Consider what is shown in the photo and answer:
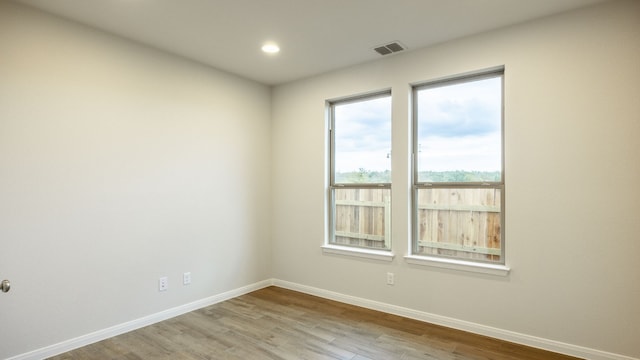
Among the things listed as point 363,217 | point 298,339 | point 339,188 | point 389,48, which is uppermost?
point 389,48

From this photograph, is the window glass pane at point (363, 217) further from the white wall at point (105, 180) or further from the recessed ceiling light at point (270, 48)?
the recessed ceiling light at point (270, 48)

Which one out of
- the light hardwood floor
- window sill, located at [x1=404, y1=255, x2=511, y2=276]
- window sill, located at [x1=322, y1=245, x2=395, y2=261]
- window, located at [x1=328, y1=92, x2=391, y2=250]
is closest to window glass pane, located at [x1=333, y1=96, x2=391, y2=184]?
window, located at [x1=328, y1=92, x2=391, y2=250]

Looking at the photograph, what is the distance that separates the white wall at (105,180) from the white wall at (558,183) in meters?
2.03

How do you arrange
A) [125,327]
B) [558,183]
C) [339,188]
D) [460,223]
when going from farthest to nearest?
[339,188] → [460,223] → [125,327] → [558,183]

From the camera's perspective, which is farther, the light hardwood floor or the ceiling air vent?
the ceiling air vent

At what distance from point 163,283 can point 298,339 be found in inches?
58.1

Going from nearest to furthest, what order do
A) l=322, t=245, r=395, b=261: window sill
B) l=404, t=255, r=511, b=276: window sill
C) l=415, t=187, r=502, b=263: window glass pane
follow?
l=404, t=255, r=511, b=276: window sill → l=415, t=187, r=502, b=263: window glass pane → l=322, t=245, r=395, b=261: window sill

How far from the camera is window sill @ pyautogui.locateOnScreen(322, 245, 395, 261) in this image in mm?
3521

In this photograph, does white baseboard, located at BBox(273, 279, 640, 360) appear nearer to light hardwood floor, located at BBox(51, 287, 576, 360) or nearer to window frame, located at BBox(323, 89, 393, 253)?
light hardwood floor, located at BBox(51, 287, 576, 360)

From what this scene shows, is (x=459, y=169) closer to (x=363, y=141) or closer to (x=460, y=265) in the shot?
(x=460, y=265)

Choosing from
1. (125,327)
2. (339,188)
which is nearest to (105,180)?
(125,327)

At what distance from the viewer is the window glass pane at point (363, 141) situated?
146 inches

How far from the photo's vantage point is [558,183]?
265cm

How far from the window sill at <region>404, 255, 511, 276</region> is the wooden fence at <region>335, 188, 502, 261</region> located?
0.11 m
